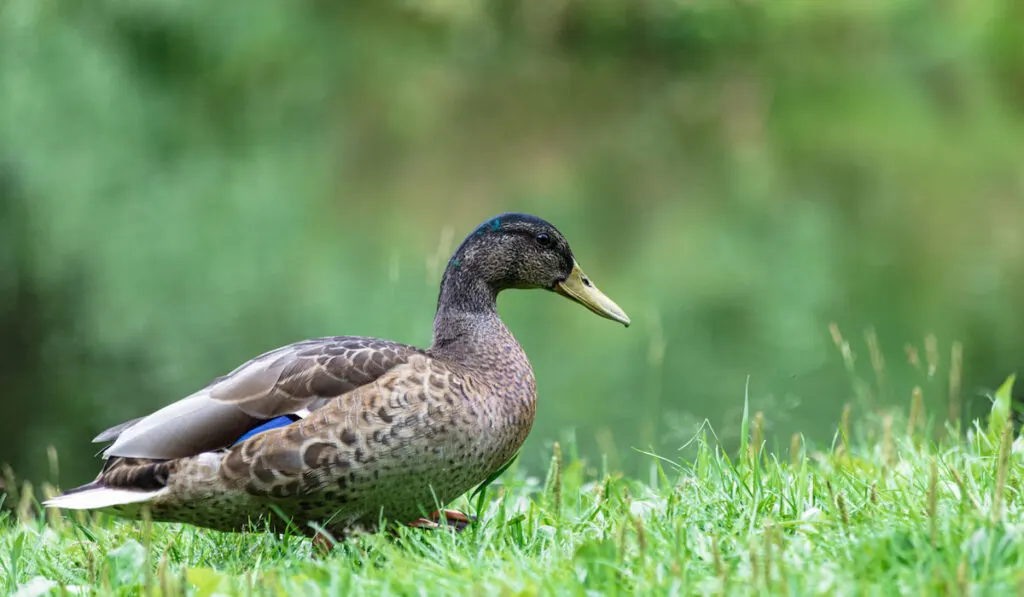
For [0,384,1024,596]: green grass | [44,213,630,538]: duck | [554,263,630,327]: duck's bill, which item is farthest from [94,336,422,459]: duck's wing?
[554,263,630,327]: duck's bill

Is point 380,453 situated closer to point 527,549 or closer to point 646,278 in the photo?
point 527,549

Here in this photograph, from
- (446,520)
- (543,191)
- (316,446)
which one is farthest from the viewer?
(543,191)

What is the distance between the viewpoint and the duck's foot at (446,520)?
321 centimetres

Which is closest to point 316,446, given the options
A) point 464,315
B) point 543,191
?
point 464,315

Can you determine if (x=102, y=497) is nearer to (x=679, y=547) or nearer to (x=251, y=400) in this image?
(x=251, y=400)

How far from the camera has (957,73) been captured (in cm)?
2511

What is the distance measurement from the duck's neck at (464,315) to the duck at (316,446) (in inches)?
8.8

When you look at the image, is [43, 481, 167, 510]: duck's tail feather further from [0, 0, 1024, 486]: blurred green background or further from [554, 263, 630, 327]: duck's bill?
[0, 0, 1024, 486]: blurred green background

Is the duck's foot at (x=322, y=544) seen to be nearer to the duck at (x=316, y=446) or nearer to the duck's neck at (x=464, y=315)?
the duck at (x=316, y=446)

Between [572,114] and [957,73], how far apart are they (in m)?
8.92

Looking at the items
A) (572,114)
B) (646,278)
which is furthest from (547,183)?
(572,114)

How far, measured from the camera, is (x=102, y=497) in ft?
10.3

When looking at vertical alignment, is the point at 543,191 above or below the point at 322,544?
below

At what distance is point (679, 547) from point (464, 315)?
4.54 feet
